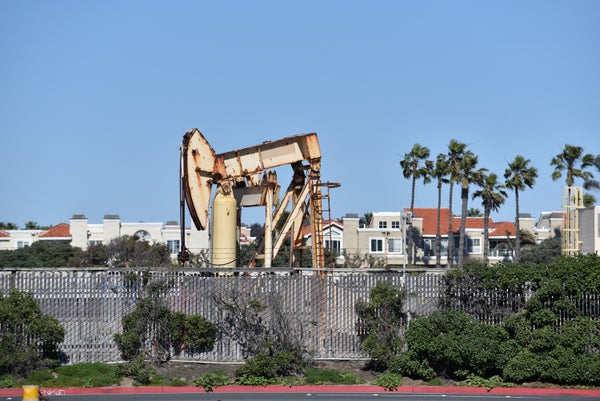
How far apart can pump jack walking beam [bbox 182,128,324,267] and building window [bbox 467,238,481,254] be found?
66.2 m

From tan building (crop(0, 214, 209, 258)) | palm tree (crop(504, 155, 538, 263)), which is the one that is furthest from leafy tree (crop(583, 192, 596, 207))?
tan building (crop(0, 214, 209, 258))

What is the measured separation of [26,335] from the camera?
23.0m

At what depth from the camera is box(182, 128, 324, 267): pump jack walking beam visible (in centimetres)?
2983

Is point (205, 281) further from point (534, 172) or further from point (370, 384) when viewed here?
point (534, 172)

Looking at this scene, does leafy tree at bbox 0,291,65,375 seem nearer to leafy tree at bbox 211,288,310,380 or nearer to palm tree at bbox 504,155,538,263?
leafy tree at bbox 211,288,310,380

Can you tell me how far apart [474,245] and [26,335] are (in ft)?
253

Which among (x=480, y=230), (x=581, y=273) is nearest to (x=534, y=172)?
(x=480, y=230)

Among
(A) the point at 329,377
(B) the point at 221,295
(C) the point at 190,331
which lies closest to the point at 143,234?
(B) the point at 221,295

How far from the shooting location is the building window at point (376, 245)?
94.2 m

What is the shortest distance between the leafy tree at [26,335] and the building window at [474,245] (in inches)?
2994

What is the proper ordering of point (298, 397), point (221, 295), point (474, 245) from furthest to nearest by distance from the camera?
point (474, 245) < point (221, 295) < point (298, 397)

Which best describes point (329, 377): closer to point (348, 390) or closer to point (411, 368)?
A: point (348, 390)

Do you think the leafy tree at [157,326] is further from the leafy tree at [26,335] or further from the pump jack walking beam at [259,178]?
the pump jack walking beam at [259,178]

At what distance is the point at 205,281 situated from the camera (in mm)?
24797
